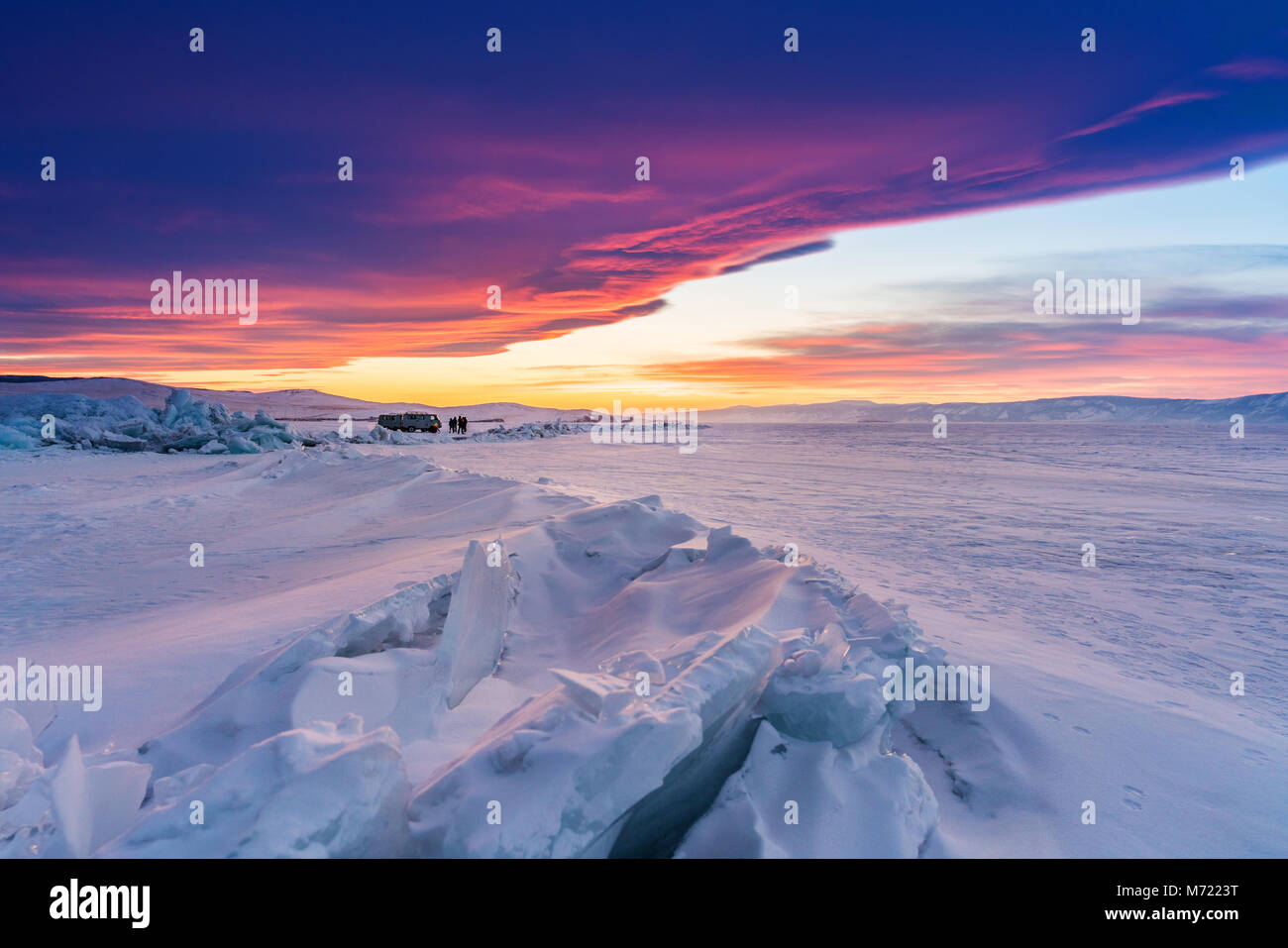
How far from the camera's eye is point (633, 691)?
2.21 m

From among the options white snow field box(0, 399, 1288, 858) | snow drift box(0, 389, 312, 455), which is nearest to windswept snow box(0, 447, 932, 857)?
white snow field box(0, 399, 1288, 858)

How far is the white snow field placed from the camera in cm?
194

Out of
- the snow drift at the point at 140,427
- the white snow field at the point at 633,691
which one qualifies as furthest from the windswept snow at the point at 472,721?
the snow drift at the point at 140,427

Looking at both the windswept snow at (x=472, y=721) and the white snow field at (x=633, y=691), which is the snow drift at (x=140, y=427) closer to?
the white snow field at (x=633, y=691)

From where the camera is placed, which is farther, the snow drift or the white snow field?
the snow drift

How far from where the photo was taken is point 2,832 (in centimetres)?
213

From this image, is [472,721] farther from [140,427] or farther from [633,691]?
[140,427]

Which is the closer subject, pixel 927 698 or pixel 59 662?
pixel 927 698

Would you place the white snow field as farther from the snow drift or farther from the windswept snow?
the snow drift

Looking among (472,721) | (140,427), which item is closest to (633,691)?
(472,721)

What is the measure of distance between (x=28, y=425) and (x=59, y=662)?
2361 cm

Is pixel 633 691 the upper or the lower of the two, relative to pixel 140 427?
lower
